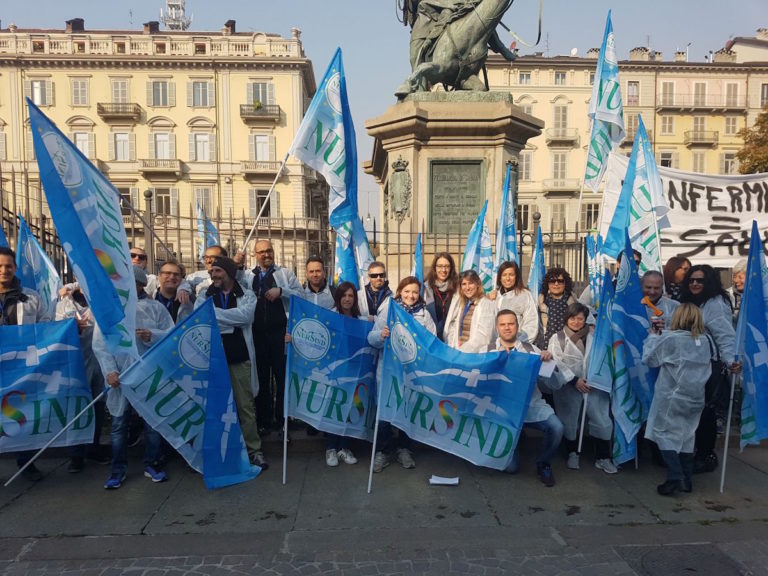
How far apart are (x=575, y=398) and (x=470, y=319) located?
4.11 ft

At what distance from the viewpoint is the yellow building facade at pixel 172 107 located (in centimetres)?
4447

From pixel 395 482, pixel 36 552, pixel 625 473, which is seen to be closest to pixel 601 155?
pixel 625 473

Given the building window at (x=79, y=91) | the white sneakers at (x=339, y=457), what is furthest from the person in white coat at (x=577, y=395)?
the building window at (x=79, y=91)

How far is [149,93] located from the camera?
45219 mm

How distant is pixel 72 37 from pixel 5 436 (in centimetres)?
4989

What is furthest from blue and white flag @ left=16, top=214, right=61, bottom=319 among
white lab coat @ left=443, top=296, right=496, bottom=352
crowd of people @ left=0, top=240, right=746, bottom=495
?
white lab coat @ left=443, top=296, right=496, bottom=352

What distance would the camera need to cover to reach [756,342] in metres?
4.83

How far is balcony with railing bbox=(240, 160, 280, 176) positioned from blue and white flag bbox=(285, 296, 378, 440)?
41388 mm

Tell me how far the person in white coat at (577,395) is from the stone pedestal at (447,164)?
11.7ft

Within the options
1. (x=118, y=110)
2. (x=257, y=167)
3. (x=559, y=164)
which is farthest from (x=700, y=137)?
(x=118, y=110)

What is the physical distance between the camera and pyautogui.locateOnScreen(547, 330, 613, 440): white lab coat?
17.5 feet

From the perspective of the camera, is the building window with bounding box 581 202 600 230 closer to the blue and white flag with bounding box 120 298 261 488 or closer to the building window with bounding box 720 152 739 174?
the blue and white flag with bounding box 120 298 261 488

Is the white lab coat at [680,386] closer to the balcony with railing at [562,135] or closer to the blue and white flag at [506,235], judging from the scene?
the blue and white flag at [506,235]

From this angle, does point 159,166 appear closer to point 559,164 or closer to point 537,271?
point 559,164
